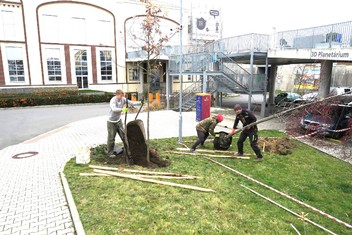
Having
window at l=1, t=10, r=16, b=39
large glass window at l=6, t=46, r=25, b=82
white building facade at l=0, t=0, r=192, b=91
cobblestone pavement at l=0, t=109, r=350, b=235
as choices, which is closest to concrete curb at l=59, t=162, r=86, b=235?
cobblestone pavement at l=0, t=109, r=350, b=235

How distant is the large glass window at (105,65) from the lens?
3022cm

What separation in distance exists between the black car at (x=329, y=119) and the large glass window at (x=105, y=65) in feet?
79.6

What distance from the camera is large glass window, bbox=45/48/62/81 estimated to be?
27.5 metres

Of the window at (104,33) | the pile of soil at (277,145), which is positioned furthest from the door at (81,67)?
the pile of soil at (277,145)

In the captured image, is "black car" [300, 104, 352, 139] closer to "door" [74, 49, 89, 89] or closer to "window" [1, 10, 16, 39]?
"door" [74, 49, 89, 89]

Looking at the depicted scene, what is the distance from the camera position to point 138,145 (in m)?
7.57

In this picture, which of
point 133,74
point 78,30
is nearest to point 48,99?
point 78,30

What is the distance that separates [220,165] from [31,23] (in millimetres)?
26869

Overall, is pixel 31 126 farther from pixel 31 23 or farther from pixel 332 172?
pixel 31 23

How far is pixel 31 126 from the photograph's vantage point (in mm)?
13883

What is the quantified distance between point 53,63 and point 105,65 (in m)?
5.53

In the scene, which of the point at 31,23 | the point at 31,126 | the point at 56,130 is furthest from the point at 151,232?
the point at 31,23

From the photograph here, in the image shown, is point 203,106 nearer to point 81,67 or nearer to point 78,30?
point 81,67

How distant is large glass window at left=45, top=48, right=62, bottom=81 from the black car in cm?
2549
